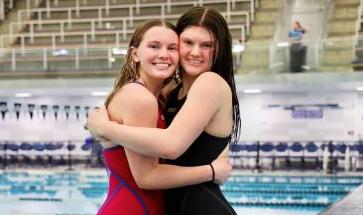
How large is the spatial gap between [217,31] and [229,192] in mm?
6258

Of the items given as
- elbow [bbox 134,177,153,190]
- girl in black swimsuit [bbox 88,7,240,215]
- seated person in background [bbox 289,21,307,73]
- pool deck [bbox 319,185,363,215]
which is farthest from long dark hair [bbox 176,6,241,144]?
seated person in background [bbox 289,21,307,73]

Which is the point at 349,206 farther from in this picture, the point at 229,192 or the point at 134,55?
the point at 134,55

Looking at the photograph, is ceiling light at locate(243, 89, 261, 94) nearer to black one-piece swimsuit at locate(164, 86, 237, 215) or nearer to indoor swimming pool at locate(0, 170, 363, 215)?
indoor swimming pool at locate(0, 170, 363, 215)

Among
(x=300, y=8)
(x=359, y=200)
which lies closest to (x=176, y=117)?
(x=359, y=200)

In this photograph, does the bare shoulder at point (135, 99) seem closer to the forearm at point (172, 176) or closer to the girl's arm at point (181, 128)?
the girl's arm at point (181, 128)

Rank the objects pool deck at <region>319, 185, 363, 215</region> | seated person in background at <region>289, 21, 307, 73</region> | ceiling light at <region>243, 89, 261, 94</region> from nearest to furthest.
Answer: pool deck at <region>319, 185, 363, 215</region> → seated person in background at <region>289, 21, 307, 73</region> → ceiling light at <region>243, 89, 261, 94</region>

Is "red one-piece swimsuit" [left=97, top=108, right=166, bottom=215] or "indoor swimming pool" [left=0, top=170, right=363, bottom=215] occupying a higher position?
"red one-piece swimsuit" [left=97, top=108, right=166, bottom=215]

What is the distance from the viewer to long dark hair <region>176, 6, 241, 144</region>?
1.58m

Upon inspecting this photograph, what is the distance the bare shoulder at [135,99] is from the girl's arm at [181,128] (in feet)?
0.18

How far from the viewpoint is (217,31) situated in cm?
159

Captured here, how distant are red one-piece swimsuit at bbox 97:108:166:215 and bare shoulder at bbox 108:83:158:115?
0.10 m

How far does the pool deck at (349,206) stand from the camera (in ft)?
16.9

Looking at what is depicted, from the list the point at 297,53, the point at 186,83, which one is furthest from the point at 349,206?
the point at 186,83

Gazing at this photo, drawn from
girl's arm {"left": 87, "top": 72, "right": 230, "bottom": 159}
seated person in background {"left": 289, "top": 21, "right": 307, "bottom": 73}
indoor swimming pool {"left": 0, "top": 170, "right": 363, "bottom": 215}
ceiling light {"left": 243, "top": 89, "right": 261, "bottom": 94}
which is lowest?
indoor swimming pool {"left": 0, "top": 170, "right": 363, "bottom": 215}
